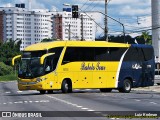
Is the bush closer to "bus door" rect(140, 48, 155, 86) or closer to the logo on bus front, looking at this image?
"bus door" rect(140, 48, 155, 86)

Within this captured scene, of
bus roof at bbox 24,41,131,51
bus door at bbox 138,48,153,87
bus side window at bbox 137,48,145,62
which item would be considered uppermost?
bus roof at bbox 24,41,131,51

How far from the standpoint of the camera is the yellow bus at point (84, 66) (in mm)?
35750

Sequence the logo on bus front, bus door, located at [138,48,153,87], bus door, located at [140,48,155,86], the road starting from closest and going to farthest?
the road → the logo on bus front → bus door, located at [138,48,153,87] → bus door, located at [140,48,155,86]

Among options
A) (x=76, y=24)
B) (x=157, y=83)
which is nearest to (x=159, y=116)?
(x=157, y=83)

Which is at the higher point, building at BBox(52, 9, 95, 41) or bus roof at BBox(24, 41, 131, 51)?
building at BBox(52, 9, 95, 41)

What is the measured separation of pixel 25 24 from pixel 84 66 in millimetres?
117952

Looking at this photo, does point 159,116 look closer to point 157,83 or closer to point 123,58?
point 123,58

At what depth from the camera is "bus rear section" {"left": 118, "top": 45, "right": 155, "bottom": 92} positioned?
39.2m

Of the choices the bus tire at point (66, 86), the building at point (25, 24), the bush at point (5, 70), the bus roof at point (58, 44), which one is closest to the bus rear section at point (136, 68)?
the bus roof at point (58, 44)

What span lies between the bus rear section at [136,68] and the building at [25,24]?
98.8m

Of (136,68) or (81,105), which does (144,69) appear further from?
(81,105)

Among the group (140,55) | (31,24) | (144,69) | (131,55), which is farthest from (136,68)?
(31,24)

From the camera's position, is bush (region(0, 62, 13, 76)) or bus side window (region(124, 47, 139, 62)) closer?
bus side window (region(124, 47, 139, 62))

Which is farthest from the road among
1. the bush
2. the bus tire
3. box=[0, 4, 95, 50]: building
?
box=[0, 4, 95, 50]: building
